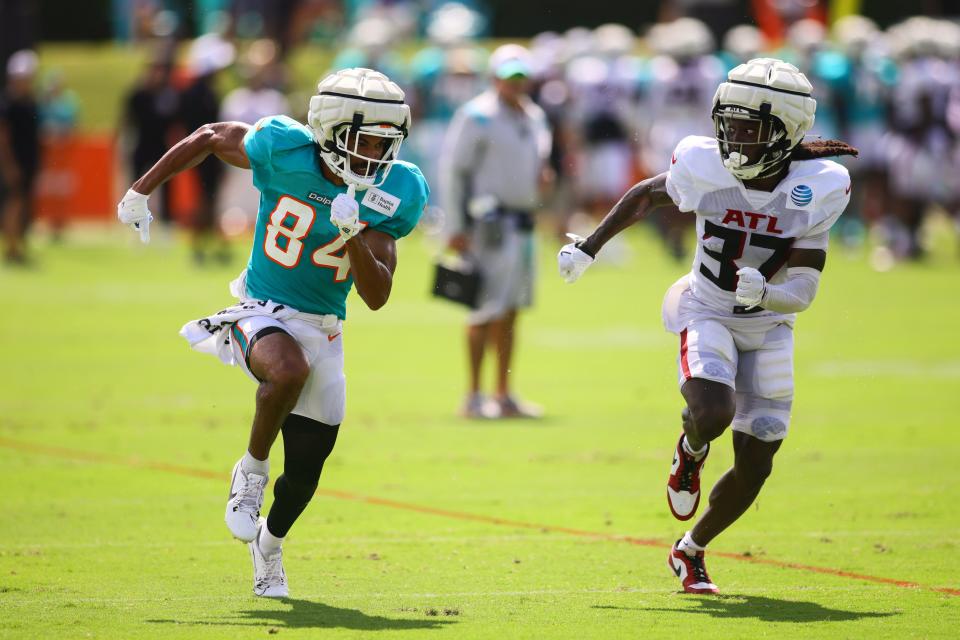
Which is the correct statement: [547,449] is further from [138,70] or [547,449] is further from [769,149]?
[138,70]

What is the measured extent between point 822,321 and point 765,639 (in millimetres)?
10377

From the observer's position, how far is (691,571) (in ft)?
20.2

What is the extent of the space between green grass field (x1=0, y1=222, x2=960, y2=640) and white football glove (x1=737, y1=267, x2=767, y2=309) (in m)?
1.12

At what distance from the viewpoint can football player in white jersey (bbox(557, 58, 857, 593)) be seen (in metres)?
5.99

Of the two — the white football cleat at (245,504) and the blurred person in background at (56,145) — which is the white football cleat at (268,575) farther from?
the blurred person in background at (56,145)

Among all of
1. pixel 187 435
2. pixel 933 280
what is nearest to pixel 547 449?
pixel 187 435

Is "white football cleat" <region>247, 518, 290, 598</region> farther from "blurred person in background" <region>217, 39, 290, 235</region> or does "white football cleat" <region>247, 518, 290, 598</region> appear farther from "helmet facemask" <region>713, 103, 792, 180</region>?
"blurred person in background" <region>217, 39, 290, 235</region>

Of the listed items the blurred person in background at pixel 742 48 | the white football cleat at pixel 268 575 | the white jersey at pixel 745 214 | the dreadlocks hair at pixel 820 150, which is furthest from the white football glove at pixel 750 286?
the blurred person in background at pixel 742 48

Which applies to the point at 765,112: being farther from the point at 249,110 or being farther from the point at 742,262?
the point at 249,110

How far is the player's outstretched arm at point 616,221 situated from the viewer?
633 cm

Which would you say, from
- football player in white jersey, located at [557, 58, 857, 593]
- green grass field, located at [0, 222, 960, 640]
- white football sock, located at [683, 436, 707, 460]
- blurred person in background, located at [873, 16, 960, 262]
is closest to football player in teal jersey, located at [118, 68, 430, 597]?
green grass field, located at [0, 222, 960, 640]

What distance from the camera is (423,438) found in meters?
9.88

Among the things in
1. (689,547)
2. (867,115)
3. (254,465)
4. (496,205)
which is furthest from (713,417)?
(867,115)

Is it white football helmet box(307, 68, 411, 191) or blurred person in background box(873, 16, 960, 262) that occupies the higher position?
white football helmet box(307, 68, 411, 191)
